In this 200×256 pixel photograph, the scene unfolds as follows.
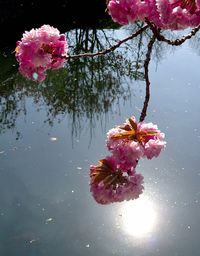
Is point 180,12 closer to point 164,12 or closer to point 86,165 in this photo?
point 164,12

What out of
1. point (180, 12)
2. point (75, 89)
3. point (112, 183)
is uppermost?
point (75, 89)

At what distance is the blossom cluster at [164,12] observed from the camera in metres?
1.08

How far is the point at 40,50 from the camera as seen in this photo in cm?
140

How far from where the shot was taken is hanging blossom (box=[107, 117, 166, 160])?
3.38 ft

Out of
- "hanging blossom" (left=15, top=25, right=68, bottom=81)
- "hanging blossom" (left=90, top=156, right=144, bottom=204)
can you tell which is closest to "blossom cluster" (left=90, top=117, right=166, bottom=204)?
"hanging blossom" (left=90, top=156, right=144, bottom=204)

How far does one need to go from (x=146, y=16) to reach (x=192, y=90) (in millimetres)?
5136

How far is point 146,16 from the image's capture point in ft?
3.87

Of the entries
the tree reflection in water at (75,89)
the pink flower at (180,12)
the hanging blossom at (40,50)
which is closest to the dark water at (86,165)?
the tree reflection in water at (75,89)

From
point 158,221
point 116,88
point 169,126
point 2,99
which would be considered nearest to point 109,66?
point 116,88

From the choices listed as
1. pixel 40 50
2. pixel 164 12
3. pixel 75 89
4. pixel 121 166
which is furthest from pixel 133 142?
pixel 75 89

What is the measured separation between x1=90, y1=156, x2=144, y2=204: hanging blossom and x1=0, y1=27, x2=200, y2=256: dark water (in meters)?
2.29

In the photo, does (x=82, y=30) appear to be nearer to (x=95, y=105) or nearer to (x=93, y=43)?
(x=93, y=43)

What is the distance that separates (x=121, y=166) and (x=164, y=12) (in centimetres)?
38

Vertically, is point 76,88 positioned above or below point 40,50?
above
